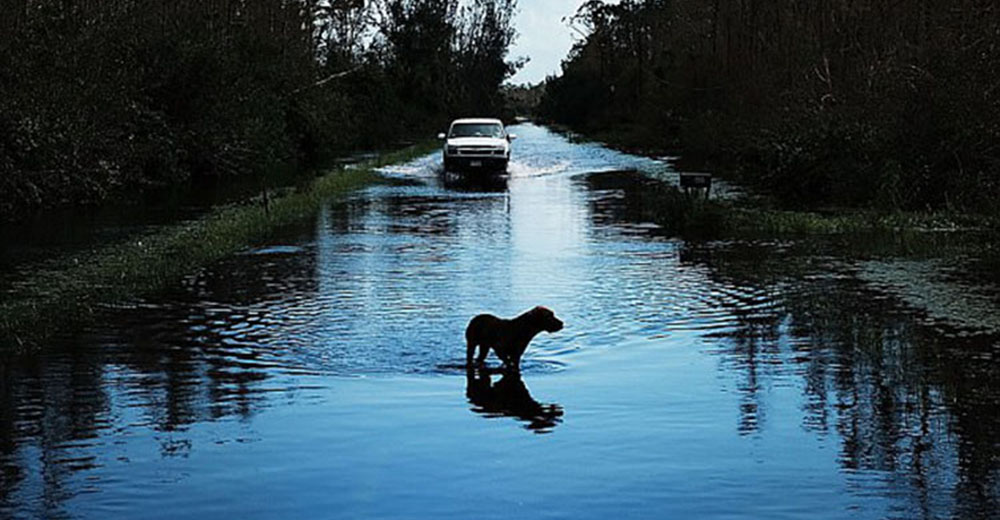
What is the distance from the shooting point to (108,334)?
45.5 ft

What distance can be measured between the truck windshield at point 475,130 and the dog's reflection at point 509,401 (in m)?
35.1

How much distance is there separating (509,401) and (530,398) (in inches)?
7.5

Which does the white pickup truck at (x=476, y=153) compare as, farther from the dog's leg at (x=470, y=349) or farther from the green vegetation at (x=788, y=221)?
the dog's leg at (x=470, y=349)

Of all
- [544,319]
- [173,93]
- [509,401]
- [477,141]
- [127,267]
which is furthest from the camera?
[477,141]

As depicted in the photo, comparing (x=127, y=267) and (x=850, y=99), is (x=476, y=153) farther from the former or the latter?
(x=127, y=267)

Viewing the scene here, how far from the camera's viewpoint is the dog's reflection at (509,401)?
33.2ft

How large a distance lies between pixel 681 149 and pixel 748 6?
1164cm

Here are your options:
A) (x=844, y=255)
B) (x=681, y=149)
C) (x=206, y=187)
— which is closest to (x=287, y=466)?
(x=844, y=255)

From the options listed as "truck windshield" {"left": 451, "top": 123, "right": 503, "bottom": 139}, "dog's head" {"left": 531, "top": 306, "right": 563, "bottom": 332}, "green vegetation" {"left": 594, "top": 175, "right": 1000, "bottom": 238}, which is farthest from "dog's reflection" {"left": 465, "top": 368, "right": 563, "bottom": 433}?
"truck windshield" {"left": 451, "top": 123, "right": 503, "bottom": 139}

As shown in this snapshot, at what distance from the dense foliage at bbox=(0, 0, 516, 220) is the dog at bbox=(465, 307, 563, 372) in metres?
17.7

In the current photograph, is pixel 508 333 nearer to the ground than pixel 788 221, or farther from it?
nearer to the ground

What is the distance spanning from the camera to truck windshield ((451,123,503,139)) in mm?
46781

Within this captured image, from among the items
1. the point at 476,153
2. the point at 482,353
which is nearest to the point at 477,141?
the point at 476,153

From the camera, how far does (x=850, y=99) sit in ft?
109
